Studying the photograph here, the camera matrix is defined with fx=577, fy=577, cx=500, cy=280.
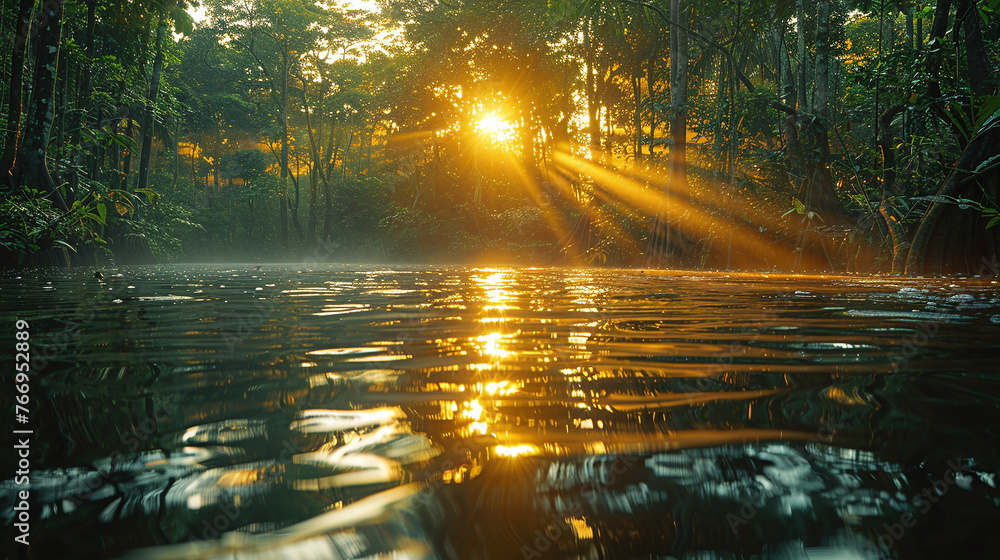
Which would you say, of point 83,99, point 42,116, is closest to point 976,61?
point 42,116

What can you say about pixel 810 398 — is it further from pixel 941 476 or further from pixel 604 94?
pixel 604 94

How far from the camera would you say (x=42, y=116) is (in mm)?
9000

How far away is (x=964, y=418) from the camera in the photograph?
133 cm

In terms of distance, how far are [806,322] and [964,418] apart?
1854mm

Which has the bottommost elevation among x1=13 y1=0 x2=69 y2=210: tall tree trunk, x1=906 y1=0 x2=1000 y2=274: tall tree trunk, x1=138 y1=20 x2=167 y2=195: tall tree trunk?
x1=906 y1=0 x2=1000 y2=274: tall tree trunk

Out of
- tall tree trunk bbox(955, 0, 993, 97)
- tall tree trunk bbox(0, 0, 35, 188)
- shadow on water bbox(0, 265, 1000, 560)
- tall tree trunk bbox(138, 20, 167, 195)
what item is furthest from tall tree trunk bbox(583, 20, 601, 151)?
shadow on water bbox(0, 265, 1000, 560)

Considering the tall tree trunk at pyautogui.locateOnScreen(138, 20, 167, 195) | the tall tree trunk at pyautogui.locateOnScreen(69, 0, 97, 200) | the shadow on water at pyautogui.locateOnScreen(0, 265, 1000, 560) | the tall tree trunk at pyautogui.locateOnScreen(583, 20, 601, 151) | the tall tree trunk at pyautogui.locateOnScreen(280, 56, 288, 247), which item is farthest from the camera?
the tall tree trunk at pyautogui.locateOnScreen(280, 56, 288, 247)

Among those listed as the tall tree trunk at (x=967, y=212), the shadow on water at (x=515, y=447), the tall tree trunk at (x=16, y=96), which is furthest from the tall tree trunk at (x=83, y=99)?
the tall tree trunk at (x=967, y=212)

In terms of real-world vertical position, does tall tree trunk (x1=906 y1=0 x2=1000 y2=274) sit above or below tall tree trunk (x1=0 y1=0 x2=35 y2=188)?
below

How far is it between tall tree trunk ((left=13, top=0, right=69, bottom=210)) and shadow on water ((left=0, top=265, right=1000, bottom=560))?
829 centimetres

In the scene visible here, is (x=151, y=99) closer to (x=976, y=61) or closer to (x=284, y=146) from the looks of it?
(x=284, y=146)

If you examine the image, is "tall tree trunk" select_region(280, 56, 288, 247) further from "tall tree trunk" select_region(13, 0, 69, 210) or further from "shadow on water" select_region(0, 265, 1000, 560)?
"shadow on water" select_region(0, 265, 1000, 560)

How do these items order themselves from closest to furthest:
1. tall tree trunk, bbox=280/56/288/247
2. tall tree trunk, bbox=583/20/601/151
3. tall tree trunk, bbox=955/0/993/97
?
tall tree trunk, bbox=955/0/993/97 → tall tree trunk, bbox=583/20/601/151 → tall tree trunk, bbox=280/56/288/247

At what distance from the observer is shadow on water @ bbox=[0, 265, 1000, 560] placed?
2.73ft
